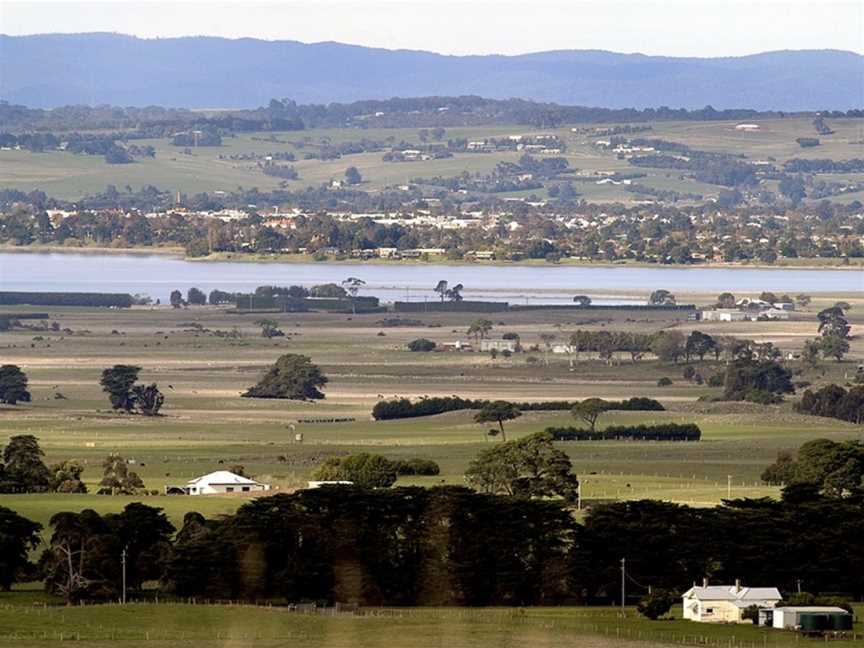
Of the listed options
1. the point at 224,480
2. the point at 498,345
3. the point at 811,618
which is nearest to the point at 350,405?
the point at 498,345

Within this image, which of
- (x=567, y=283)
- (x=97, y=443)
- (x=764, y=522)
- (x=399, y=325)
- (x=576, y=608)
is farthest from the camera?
(x=567, y=283)

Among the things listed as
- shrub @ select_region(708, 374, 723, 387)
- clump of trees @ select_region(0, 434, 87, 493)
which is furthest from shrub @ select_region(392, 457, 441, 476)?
shrub @ select_region(708, 374, 723, 387)

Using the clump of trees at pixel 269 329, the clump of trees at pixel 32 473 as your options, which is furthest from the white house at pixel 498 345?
the clump of trees at pixel 32 473

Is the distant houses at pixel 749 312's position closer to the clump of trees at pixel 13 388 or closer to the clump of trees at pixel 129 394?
the clump of trees at pixel 13 388

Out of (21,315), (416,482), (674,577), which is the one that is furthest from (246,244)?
(674,577)

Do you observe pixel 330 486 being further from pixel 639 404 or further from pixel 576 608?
pixel 639 404

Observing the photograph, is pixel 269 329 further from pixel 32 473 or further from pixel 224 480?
pixel 224 480
